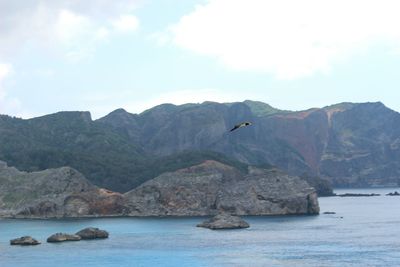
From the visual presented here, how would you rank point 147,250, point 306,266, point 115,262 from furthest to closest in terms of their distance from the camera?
1. point 147,250
2. point 115,262
3. point 306,266

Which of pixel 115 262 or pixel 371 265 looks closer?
pixel 371 265

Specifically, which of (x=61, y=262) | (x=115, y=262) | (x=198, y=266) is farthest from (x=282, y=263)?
(x=61, y=262)

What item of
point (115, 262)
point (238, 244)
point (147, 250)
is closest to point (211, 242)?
point (238, 244)

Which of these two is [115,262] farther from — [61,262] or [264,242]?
[264,242]

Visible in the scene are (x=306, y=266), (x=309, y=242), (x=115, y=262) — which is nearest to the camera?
(x=306, y=266)

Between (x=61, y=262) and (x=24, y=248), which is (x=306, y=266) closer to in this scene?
(x=61, y=262)

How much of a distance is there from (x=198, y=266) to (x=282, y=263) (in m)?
17.5

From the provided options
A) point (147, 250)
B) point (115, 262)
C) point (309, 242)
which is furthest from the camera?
point (309, 242)

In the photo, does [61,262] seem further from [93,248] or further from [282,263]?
[282,263]

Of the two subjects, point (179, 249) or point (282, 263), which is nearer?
point (282, 263)

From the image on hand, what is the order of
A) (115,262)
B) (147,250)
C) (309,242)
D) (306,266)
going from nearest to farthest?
1. (306,266)
2. (115,262)
3. (147,250)
4. (309,242)

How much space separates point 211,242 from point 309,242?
83.0ft

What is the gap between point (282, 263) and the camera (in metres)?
157

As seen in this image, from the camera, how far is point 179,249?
185250mm
